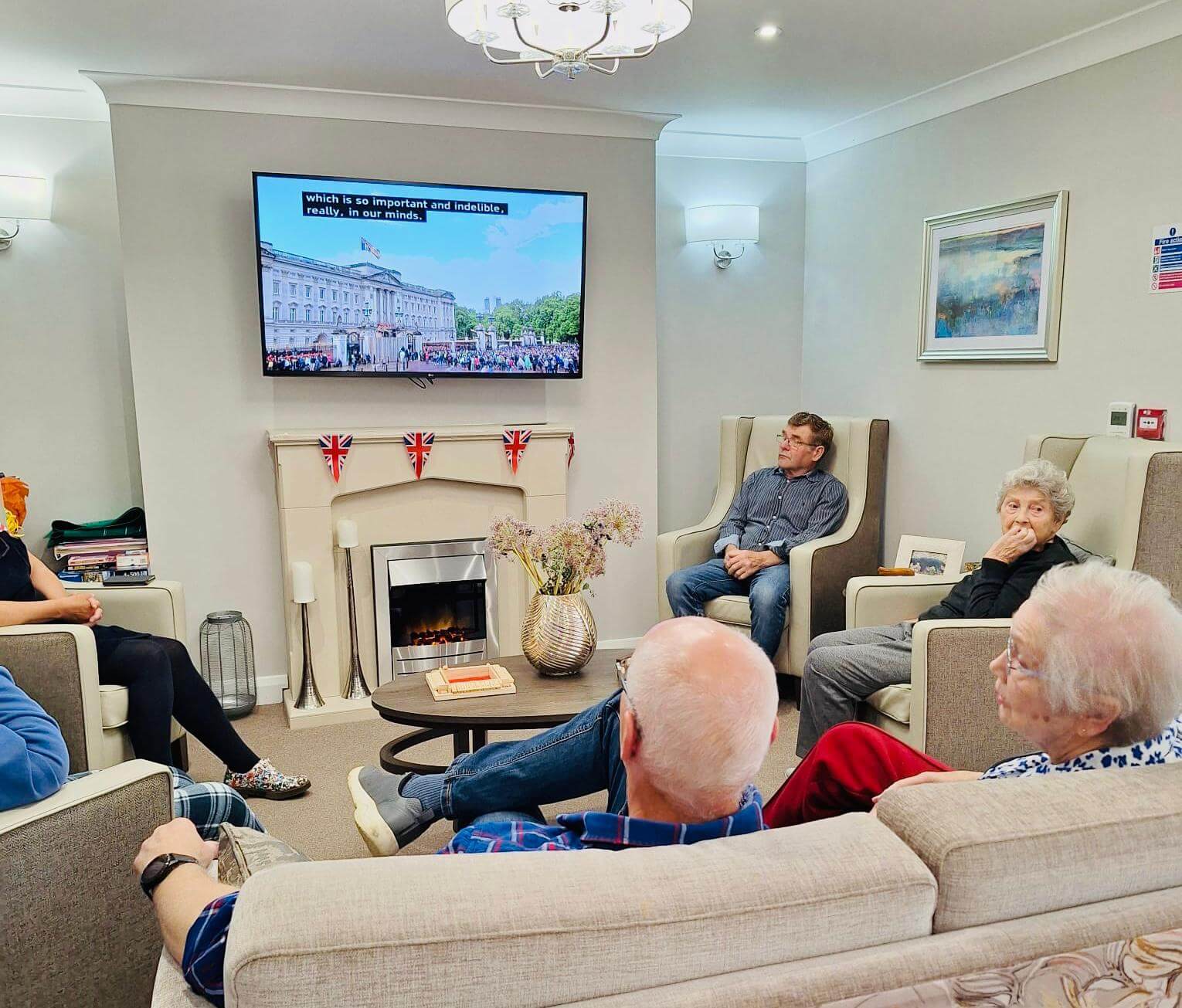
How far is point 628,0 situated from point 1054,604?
160 centimetres

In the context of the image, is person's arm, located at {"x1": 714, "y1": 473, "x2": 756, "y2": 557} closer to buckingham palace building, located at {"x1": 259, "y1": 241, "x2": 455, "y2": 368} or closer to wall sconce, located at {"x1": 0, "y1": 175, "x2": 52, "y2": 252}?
buckingham palace building, located at {"x1": 259, "y1": 241, "x2": 455, "y2": 368}

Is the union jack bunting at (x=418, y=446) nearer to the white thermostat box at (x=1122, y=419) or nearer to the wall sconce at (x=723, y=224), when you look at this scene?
the wall sconce at (x=723, y=224)

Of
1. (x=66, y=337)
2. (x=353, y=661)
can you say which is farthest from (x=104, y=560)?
(x=353, y=661)

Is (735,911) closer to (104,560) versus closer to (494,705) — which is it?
(494,705)

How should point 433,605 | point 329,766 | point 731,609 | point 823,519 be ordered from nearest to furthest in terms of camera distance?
point 329,766 < point 731,609 < point 823,519 < point 433,605

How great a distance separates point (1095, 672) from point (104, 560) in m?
3.63

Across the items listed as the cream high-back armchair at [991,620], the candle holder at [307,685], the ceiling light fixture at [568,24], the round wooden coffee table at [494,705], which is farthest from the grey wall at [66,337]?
the cream high-back armchair at [991,620]

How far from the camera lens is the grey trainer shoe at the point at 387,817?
189 centimetres

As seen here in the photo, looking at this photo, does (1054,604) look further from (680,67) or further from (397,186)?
(397,186)

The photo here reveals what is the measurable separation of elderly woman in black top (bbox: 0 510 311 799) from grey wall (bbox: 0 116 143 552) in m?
1.16

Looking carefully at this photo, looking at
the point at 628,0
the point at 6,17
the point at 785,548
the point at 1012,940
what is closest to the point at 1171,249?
the point at 785,548

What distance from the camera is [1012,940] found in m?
0.98

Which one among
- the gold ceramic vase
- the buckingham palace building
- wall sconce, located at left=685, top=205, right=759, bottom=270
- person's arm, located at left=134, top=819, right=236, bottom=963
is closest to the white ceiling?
wall sconce, located at left=685, top=205, right=759, bottom=270

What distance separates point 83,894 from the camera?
5.22ft
